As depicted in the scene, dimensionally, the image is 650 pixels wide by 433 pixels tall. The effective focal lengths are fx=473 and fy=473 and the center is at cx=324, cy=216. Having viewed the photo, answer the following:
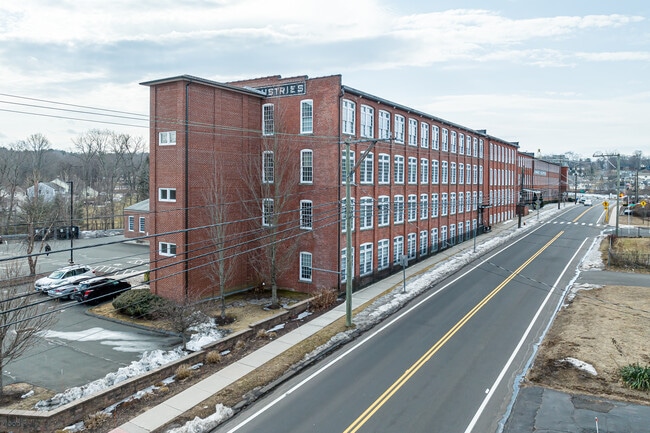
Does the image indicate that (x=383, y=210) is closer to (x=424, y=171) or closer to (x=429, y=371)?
(x=424, y=171)

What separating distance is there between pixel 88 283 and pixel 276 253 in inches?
468

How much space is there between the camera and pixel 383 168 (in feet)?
119

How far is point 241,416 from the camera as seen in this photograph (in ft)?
48.7

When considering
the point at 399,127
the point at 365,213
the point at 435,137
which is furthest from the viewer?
the point at 435,137

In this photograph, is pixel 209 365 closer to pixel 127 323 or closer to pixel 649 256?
pixel 127 323

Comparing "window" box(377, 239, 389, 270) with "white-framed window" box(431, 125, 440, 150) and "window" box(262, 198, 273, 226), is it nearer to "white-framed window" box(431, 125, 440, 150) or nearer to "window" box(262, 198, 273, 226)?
"window" box(262, 198, 273, 226)

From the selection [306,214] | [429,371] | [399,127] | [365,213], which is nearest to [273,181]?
[306,214]

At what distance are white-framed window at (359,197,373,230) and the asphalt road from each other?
6.63 m

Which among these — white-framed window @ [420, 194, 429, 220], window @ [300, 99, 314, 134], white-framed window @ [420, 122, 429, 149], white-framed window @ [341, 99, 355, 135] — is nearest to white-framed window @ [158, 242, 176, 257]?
window @ [300, 99, 314, 134]

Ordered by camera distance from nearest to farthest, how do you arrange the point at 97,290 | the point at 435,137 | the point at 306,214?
the point at 97,290
the point at 306,214
the point at 435,137

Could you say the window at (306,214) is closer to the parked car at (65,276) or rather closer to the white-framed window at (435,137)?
the parked car at (65,276)

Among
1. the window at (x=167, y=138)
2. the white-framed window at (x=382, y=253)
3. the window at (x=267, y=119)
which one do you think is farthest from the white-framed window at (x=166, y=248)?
the white-framed window at (x=382, y=253)

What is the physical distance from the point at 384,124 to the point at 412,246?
11.3 metres

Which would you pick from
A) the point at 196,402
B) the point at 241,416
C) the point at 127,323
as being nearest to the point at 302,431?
the point at 241,416
